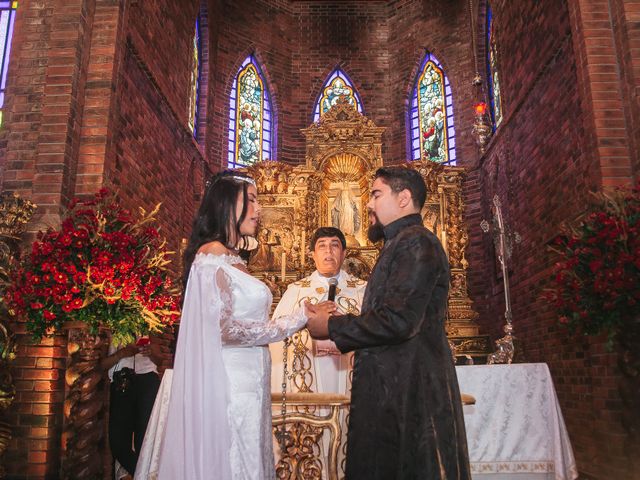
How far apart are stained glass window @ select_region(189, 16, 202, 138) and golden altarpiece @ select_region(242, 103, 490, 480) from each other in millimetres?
3807

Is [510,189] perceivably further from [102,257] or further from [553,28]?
[102,257]

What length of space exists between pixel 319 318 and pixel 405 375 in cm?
60

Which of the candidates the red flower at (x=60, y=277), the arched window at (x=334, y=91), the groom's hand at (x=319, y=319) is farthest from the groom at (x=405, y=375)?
the arched window at (x=334, y=91)

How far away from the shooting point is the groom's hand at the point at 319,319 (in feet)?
9.21

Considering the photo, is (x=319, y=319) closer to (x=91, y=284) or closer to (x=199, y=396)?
(x=199, y=396)

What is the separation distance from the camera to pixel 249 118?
15195 mm

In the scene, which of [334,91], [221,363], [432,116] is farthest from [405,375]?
[334,91]

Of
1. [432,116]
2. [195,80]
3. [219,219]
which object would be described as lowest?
[219,219]

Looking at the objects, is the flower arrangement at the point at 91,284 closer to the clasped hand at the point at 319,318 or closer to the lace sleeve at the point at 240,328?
the lace sleeve at the point at 240,328

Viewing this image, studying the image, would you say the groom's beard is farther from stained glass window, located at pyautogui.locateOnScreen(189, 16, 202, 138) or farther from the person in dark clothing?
stained glass window, located at pyautogui.locateOnScreen(189, 16, 202, 138)

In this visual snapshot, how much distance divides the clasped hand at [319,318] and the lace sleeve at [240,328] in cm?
15

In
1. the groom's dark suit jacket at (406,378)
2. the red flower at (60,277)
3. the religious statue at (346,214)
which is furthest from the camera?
the religious statue at (346,214)

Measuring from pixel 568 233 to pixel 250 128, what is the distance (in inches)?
453

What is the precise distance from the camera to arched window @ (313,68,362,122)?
16.0 meters
